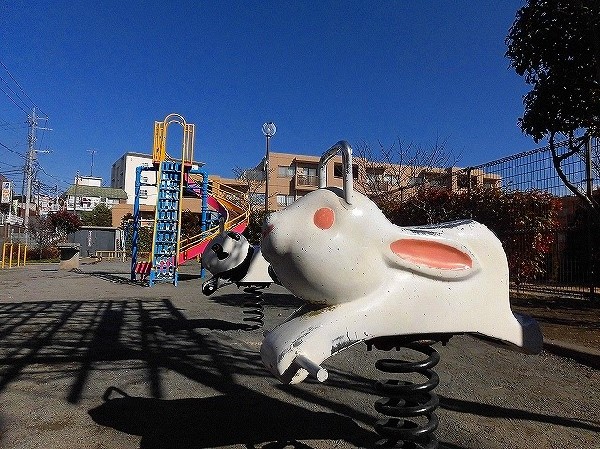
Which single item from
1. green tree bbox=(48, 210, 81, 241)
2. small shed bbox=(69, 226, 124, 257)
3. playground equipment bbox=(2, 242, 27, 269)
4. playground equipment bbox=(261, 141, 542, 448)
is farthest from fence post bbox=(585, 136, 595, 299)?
green tree bbox=(48, 210, 81, 241)

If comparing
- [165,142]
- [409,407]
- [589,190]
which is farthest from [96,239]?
[409,407]

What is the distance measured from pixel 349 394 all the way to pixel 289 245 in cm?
229

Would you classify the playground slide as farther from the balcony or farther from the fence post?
the balcony

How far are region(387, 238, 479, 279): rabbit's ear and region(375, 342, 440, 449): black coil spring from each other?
0.37 meters

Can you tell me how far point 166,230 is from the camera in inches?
541

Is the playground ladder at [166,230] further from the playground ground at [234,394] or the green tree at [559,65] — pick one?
the green tree at [559,65]

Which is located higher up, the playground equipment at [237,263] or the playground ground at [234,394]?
the playground equipment at [237,263]

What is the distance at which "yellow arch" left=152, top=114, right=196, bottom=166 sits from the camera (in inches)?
634

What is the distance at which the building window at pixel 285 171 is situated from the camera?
141ft

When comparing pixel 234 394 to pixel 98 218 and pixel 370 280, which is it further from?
pixel 98 218

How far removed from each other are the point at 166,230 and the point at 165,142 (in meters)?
4.09

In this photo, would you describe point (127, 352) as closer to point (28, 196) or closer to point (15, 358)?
point (15, 358)

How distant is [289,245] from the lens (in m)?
1.73

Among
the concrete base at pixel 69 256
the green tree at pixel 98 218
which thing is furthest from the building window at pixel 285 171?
the green tree at pixel 98 218
